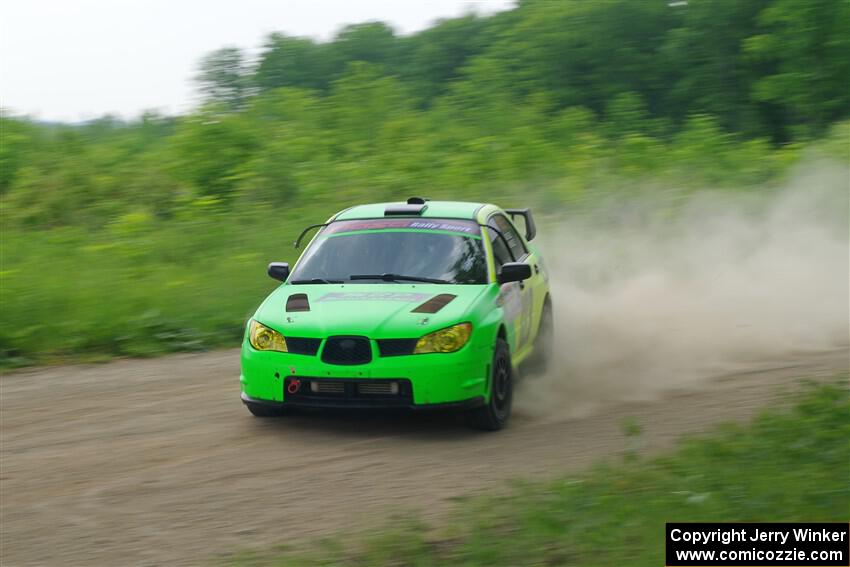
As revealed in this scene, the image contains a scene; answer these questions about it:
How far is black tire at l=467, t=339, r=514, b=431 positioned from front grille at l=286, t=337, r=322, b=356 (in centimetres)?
127

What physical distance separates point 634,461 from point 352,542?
2151 mm

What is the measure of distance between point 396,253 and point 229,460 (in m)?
2.41

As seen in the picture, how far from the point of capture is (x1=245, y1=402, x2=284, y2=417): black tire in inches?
316

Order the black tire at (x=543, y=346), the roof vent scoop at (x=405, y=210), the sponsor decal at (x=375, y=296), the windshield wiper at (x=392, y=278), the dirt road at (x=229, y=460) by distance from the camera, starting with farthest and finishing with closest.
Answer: the black tire at (x=543, y=346) → the roof vent scoop at (x=405, y=210) → the windshield wiper at (x=392, y=278) → the sponsor decal at (x=375, y=296) → the dirt road at (x=229, y=460)

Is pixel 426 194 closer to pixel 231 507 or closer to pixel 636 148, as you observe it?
pixel 636 148

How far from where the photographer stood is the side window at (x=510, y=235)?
980cm

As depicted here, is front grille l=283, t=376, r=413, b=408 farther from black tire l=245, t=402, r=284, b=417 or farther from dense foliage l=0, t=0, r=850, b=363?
dense foliage l=0, t=0, r=850, b=363

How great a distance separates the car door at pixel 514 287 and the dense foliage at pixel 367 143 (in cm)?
443

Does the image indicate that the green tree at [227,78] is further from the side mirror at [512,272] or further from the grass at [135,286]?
the side mirror at [512,272]

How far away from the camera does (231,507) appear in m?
6.22

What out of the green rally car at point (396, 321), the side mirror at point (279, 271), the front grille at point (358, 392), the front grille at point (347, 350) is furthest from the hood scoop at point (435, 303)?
the side mirror at point (279, 271)

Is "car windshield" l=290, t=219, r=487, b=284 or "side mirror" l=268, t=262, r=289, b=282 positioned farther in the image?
"side mirror" l=268, t=262, r=289, b=282

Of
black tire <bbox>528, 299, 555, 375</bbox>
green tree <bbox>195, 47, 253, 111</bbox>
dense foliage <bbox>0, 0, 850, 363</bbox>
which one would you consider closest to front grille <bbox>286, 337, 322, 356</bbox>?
black tire <bbox>528, 299, 555, 375</bbox>

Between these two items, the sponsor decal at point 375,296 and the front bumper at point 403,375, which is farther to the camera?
the sponsor decal at point 375,296
